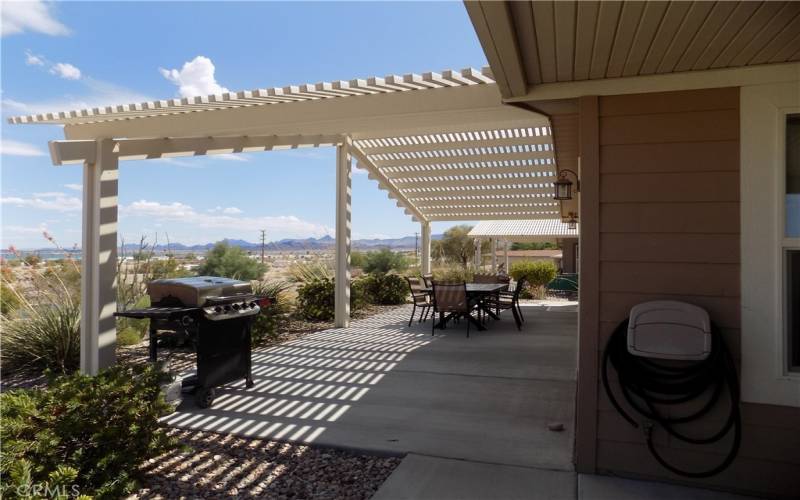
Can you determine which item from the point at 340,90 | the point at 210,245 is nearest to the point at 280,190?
the point at 210,245

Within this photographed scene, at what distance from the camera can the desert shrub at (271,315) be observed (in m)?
6.17

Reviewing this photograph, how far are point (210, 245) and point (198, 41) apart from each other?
15.3 ft

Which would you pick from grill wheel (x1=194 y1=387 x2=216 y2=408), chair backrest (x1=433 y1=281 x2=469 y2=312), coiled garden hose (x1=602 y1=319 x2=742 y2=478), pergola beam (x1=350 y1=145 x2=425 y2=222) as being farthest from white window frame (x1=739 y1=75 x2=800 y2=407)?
pergola beam (x1=350 y1=145 x2=425 y2=222)

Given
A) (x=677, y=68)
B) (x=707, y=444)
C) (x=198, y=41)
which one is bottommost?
(x=707, y=444)

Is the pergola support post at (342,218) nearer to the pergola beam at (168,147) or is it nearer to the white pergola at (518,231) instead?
A: the pergola beam at (168,147)

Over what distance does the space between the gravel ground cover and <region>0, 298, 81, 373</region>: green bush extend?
2.88 m

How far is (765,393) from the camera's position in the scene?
7.50 feet

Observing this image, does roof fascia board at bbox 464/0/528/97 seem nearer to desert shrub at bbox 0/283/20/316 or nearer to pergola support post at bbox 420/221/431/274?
desert shrub at bbox 0/283/20/316

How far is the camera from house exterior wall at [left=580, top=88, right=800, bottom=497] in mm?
2316

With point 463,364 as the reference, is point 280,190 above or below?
above

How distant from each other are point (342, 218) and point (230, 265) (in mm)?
4224

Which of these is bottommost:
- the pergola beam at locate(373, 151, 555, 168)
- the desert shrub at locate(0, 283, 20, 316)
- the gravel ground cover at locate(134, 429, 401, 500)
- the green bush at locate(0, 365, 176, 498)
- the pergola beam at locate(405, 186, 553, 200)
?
the gravel ground cover at locate(134, 429, 401, 500)

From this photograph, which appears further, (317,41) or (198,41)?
(198,41)

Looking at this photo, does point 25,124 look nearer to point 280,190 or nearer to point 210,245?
point 210,245
